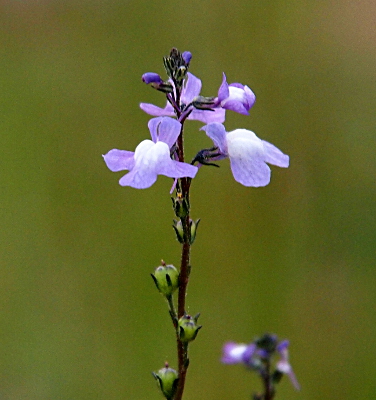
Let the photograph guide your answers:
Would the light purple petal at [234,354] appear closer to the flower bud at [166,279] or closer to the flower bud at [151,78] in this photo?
the flower bud at [166,279]

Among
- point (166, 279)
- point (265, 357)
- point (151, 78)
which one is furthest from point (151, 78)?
point (265, 357)

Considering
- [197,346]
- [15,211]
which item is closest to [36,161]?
[15,211]

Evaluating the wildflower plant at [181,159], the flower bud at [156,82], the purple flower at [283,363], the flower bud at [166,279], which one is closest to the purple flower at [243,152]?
the wildflower plant at [181,159]

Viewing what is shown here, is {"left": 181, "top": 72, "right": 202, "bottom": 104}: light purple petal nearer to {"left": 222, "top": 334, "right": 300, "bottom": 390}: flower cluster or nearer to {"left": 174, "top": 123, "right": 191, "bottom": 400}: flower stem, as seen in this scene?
{"left": 174, "top": 123, "right": 191, "bottom": 400}: flower stem

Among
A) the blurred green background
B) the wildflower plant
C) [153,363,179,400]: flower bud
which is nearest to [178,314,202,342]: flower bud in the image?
the wildflower plant

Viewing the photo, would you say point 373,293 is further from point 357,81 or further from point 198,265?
point 357,81

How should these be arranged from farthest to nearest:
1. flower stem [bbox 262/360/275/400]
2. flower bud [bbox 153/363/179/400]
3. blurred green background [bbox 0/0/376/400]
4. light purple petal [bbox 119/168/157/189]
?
blurred green background [bbox 0/0/376/400]
flower stem [bbox 262/360/275/400]
flower bud [bbox 153/363/179/400]
light purple petal [bbox 119/168/157/189]

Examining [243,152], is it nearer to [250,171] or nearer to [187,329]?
[250,171]
